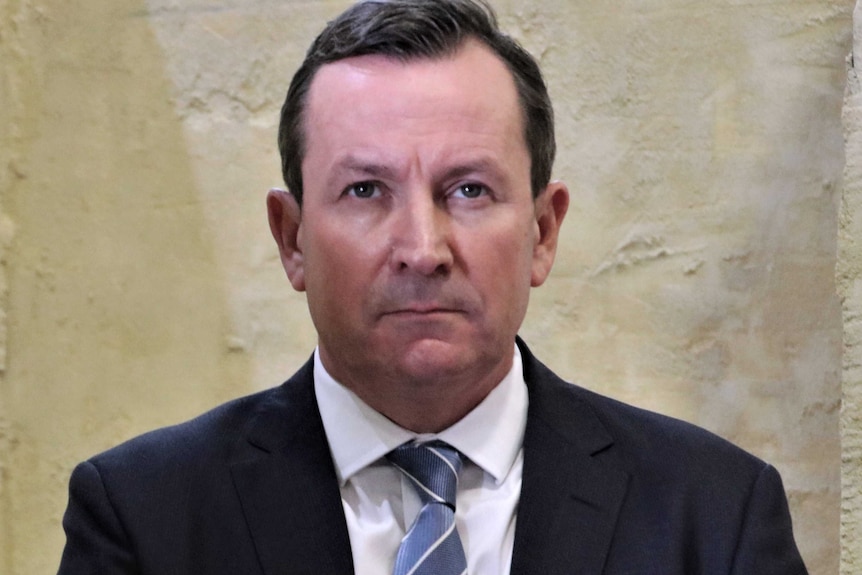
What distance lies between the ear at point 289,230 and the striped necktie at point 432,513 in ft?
1.00

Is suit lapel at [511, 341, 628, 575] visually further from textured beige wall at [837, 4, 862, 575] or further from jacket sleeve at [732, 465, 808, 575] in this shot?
textured beige wall at [837, 4, 862, 575]

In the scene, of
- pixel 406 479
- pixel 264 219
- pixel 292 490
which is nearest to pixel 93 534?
pixel 292 490

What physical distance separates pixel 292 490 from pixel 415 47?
64cm

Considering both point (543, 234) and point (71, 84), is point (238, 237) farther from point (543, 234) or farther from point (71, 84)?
point (543, 234)

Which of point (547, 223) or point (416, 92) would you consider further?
point (547, 223)

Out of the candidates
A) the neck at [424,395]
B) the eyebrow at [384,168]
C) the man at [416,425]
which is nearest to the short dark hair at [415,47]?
the man at [416,425]

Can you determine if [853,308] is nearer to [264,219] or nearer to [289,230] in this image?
[289,230]

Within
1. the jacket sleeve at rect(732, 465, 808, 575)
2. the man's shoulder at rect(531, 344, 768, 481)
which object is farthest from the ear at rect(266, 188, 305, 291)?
the jacket sleeve at rect(732, 465, 808, 575)

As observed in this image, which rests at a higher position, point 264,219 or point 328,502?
point 328,502

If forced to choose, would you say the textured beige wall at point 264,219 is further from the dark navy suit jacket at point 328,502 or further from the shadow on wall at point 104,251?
the dark navy suit jacket at point 328,502

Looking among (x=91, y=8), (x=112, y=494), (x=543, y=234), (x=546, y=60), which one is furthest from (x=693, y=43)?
(x=112, y=494)

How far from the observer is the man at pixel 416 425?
1.64m

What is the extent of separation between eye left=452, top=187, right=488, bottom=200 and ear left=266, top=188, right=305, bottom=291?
0.87ft

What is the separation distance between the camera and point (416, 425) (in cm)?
175
